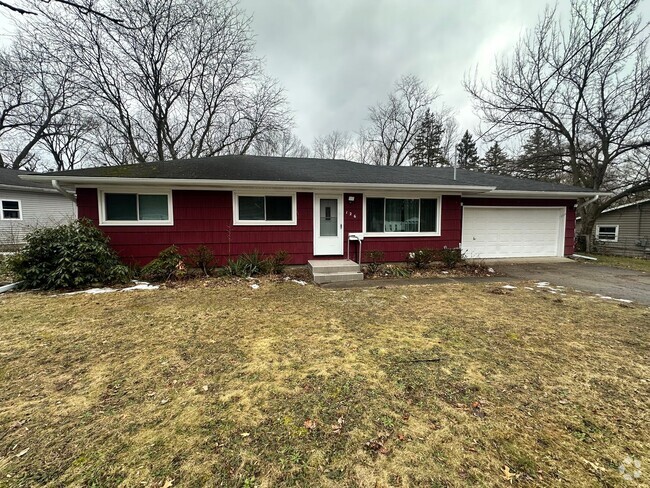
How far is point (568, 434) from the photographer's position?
190cm

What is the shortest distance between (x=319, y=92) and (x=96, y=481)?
20.0 metres

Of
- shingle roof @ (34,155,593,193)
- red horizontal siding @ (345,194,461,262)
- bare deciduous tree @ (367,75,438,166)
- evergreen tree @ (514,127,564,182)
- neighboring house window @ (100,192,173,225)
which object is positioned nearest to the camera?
shingle roof @ (34,155,593,193)

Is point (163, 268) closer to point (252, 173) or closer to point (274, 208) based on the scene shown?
point (274, 208)

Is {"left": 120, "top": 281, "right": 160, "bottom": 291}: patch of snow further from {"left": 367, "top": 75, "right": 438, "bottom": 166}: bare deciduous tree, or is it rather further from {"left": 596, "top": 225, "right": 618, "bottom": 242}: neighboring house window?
{"left": 367, "top": 75, "right": 438, "bottom": 166}: bare deciduous tree

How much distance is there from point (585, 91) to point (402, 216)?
1281 centimetres

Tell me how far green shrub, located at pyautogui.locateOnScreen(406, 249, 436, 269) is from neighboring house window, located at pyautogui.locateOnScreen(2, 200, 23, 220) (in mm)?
17465

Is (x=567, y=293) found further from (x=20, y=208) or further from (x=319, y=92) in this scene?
(x=20, y=208)

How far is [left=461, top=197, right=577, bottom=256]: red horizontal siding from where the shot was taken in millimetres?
9467

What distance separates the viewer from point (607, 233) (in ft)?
57.3

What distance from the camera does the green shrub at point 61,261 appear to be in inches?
227

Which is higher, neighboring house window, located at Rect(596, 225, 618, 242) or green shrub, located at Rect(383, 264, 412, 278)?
neighboring house window, located at Rect(596, 225, 618, 242)

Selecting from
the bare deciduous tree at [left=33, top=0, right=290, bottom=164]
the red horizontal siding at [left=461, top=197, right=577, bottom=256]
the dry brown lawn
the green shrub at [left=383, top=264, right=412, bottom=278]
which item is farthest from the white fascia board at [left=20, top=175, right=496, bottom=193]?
the bare deciduous tree at [left=33, top=0, right=290, bottom=164]

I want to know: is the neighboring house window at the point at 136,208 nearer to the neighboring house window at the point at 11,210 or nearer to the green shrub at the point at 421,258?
the green shrub at the point at 421,258

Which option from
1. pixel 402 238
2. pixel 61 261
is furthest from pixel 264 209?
pixel 61 261
